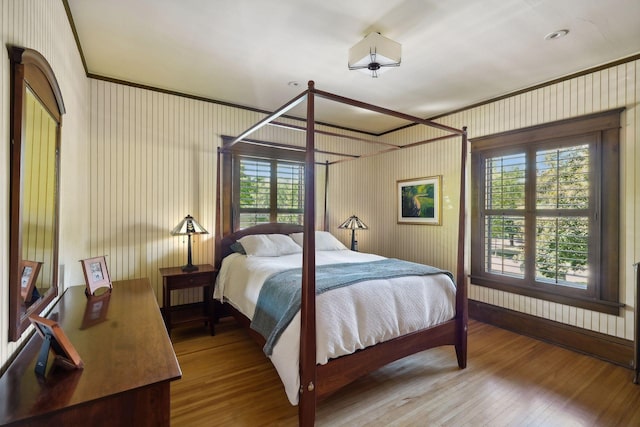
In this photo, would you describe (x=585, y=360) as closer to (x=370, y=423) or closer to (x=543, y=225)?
(x=543, y=225)

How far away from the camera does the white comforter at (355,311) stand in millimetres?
1867

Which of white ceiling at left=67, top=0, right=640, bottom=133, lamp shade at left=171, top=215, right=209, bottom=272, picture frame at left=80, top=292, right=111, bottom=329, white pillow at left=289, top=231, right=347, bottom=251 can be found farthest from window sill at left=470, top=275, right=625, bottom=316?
picture frame at left=80, top=292, right=111, bottom=329

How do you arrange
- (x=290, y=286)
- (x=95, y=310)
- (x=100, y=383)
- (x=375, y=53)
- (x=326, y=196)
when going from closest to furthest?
(x=100, y=383) < (x=95, y=310) < (x=290, y=286) < (x=375, y=53) < (x=326, y=196)

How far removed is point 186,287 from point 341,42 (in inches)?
110

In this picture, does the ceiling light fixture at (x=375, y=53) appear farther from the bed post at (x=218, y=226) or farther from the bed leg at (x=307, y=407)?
the bed leg at (x=307, y=407)

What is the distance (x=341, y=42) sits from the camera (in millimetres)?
2494

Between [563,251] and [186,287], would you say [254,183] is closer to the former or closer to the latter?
[186,287]

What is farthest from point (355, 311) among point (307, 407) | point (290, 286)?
point (307, 407)

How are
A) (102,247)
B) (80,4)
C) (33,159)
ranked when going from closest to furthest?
(33,159) < (80,4) < (102,247)

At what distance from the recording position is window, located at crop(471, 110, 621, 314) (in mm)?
2777

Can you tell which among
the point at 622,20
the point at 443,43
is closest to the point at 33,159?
the point at 443,43

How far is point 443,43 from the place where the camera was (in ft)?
8.15

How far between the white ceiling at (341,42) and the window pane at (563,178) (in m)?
0.79

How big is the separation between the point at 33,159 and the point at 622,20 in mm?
3704
